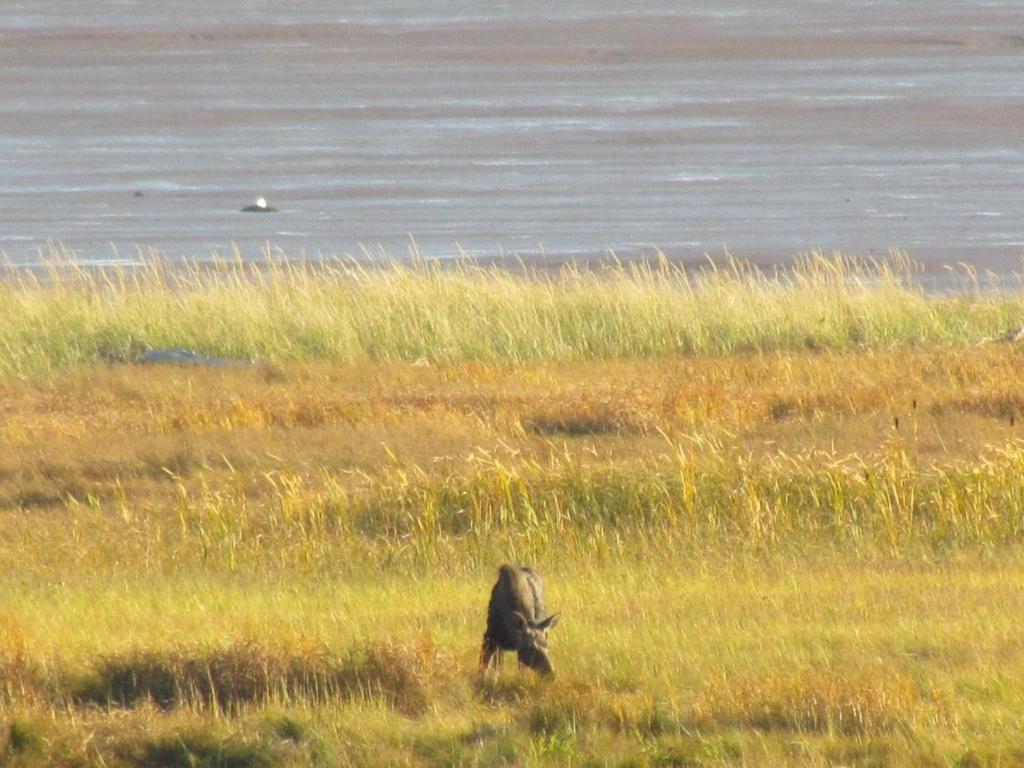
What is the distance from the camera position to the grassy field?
7500 millimetres

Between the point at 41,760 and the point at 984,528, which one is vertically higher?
the point at 41,760

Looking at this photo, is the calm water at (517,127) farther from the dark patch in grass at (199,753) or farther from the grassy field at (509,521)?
the dark patch in grass at (199,753)

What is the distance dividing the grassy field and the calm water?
6.60 metres

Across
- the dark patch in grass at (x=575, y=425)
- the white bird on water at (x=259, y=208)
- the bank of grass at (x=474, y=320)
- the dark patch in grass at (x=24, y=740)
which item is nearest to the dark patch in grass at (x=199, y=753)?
the dark patch in grass at (x=24, y=740)

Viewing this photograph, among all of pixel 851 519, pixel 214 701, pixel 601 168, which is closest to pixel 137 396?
pixel 851 519

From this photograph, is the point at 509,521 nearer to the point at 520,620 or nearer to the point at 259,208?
the point at 520,620

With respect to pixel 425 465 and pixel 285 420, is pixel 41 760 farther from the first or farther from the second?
pixel 285 420

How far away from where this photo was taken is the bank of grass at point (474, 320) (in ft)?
62.3

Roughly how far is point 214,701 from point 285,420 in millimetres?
7129

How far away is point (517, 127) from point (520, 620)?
32.2 meters

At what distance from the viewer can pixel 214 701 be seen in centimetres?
778

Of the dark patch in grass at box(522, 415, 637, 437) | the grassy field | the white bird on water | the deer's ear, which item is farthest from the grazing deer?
the white bird on water

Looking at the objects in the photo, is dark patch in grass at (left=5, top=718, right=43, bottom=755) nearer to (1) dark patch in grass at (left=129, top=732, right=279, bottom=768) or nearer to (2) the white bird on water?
(1) dark patch in grass at (left=129, top=732, right=279, bottom=768)

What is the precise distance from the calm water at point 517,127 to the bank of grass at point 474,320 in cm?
573
